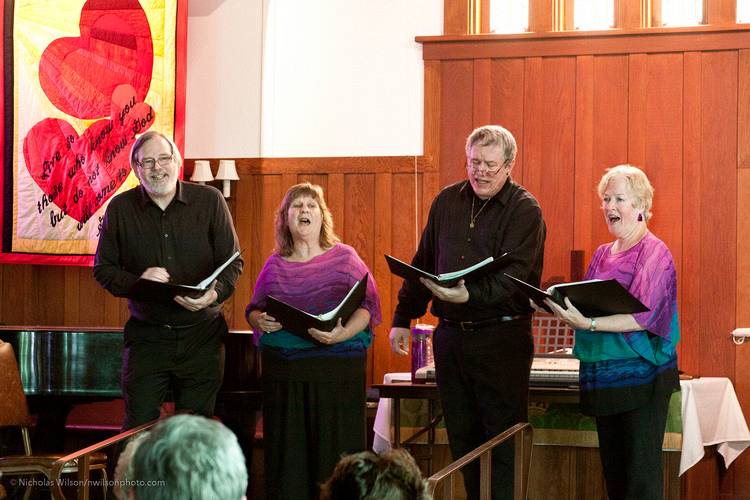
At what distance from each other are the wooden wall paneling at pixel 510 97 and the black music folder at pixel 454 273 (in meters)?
2.90

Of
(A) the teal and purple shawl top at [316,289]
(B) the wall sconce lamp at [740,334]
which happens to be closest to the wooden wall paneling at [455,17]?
(B) the wall sconce lamp at [740,334]

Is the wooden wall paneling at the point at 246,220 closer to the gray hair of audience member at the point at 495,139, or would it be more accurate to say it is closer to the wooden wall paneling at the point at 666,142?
the wooden wall paneling at the point at 666,142

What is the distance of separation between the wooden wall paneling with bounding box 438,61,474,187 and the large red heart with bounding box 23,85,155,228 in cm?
193

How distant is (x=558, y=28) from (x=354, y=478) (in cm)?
516

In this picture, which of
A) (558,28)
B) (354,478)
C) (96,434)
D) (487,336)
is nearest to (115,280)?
(487,336)

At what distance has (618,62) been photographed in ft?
21.0

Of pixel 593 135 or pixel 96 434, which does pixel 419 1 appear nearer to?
pixel 593 135

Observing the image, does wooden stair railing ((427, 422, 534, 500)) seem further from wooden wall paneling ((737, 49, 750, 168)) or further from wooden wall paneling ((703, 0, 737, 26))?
wooden wall paneling ((703, 0, 737, 26))

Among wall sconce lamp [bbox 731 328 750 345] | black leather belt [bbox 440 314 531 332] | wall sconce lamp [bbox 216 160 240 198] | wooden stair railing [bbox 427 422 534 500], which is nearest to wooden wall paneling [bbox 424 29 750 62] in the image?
wall sconce lamp [bbox 216 160 240 198]

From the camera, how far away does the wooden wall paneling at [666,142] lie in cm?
630

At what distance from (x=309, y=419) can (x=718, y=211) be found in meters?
3.26

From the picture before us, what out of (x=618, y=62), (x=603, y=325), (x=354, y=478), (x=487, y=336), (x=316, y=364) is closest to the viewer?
(x=354, y=478)

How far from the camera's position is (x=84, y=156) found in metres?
6.75

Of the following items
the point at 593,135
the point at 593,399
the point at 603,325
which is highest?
the point at 593,135
